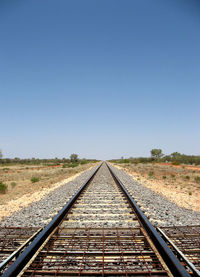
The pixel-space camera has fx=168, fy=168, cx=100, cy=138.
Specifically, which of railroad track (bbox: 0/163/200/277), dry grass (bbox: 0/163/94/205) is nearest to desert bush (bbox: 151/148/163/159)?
dry grass (bbox: 0/163/94/205)

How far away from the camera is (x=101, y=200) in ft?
22.6

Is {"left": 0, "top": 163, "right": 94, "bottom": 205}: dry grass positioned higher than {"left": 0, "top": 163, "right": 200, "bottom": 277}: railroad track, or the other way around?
{"left": 0, "top": 163, "right": 200, "bottom": 277}: railroad track

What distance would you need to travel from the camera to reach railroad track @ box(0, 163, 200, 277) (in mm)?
2250

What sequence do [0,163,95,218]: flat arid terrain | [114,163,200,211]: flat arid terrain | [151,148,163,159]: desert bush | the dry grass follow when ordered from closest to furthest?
[0,163,95,218]: flat arid terrain → [114,163,200,211]: flat arid terrain → the dry grass → [151,148,163,159]: desert bush

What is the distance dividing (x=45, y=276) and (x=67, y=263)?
0.47 m

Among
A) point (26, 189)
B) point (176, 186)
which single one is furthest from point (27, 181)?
point (176, 186)

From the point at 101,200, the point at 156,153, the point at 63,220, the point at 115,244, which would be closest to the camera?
the point at 115,244

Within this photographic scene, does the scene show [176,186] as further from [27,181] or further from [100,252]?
[27,181]

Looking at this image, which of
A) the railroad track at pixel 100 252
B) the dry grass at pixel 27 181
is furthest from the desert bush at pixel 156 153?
the railroad track at pixel 100 252

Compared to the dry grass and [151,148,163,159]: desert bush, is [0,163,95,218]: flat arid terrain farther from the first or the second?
[151,148,163,159]: desert bush

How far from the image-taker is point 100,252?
105 inches

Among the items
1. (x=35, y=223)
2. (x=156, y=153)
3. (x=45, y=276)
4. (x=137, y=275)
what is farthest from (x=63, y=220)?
(x=156, y=153)

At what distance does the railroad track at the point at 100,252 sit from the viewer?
225 cm

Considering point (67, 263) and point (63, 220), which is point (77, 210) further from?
point (67, 263)
